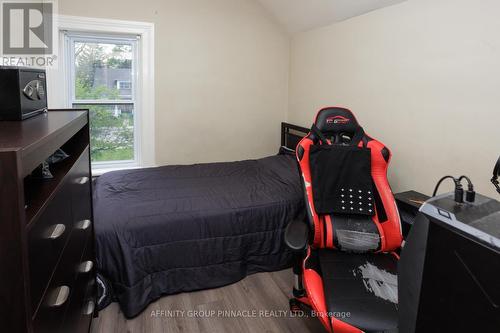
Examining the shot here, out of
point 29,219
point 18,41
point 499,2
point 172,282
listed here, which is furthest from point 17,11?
point 499,2

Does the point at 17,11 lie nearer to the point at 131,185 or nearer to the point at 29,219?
the point at 131,185

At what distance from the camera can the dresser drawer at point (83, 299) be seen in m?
1.27

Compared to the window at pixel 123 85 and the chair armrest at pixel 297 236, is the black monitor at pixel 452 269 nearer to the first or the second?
the chair armrest at pixel 297 236

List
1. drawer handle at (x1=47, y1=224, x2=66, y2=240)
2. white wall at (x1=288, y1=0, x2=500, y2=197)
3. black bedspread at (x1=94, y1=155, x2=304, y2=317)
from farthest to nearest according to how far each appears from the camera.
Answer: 1. black bedspread at (x1=94, y1=155, x2=304, y2=317)
2. white wall at (x1=288, y1=0, x2=500, y2=197)
3. drawer handle at (x1=47, y1=224, x2=66, y2=240)

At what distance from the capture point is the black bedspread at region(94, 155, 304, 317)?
216 centimetres

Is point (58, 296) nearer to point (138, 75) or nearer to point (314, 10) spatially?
point (138, 75)

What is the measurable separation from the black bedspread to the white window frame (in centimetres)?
69

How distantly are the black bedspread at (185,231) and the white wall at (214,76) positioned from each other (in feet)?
3.15

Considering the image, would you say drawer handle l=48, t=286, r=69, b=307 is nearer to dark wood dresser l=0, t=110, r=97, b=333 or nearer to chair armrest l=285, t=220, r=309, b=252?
dark wood dresser l=0, t=110, r=97, b=333

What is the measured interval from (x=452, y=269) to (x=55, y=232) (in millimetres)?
1028

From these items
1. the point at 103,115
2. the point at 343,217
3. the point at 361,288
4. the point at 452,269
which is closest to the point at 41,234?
the point at 452,269

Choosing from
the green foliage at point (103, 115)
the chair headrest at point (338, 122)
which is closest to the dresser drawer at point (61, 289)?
the chair headrest at point (338, 122)

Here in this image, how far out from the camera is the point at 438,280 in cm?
52

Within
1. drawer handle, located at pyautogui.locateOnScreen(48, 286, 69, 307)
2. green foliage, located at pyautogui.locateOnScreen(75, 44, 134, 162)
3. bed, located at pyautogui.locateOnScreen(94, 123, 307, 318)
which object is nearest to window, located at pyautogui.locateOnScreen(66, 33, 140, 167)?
green foliage, located at pyautogui.locateOnScreen(75, 44, 134, 162)
